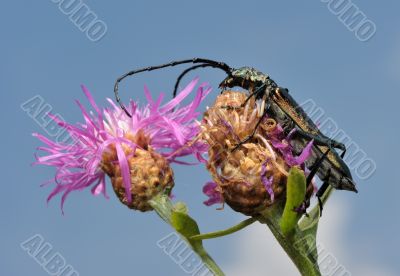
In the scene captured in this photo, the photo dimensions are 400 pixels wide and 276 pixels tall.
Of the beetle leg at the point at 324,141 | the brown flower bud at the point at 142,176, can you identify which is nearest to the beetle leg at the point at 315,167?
the beetle leg at the point at 324,141

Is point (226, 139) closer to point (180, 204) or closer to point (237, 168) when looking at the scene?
point (237, 168)

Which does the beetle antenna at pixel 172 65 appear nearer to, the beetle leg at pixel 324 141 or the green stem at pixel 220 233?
the beetle leg at pixel 324 141

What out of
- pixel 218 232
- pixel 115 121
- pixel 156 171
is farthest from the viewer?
pixel 115 121

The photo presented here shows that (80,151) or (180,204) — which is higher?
(80,151)

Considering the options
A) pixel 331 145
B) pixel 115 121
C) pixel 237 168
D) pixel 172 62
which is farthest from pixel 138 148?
pixel 331 145

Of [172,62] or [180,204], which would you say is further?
[172,62]

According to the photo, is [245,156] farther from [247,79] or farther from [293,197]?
[247,79]
